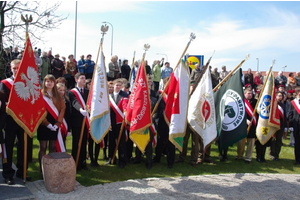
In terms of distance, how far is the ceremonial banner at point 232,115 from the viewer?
8.38 metres

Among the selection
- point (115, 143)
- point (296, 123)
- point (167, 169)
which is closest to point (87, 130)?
point (115, 143)

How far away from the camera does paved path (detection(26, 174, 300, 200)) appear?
568cm

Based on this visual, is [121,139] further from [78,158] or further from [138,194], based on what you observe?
[138,194]

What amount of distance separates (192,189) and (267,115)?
12.9 ft

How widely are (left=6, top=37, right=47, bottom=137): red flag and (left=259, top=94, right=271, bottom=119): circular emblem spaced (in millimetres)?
6213

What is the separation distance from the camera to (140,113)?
24.3ft

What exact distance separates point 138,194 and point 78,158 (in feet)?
6.58

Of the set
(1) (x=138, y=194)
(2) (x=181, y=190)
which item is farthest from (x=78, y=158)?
(2) (x=181, y=190)

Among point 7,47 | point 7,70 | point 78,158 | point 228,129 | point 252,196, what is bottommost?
point 252,196

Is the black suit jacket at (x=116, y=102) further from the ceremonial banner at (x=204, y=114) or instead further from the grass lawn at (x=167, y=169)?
the ceremonial banner at (x=204, y=114)

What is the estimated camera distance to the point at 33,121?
5898 millimetres

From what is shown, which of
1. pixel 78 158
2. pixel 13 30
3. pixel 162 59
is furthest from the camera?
pixel 162 59

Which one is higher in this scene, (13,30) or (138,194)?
(13,30)

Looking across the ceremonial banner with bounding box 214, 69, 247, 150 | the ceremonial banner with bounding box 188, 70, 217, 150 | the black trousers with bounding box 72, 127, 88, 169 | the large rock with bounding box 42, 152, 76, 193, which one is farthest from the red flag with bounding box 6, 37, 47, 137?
the ceremonial banner with bounding box 214, 69, 247, 150
